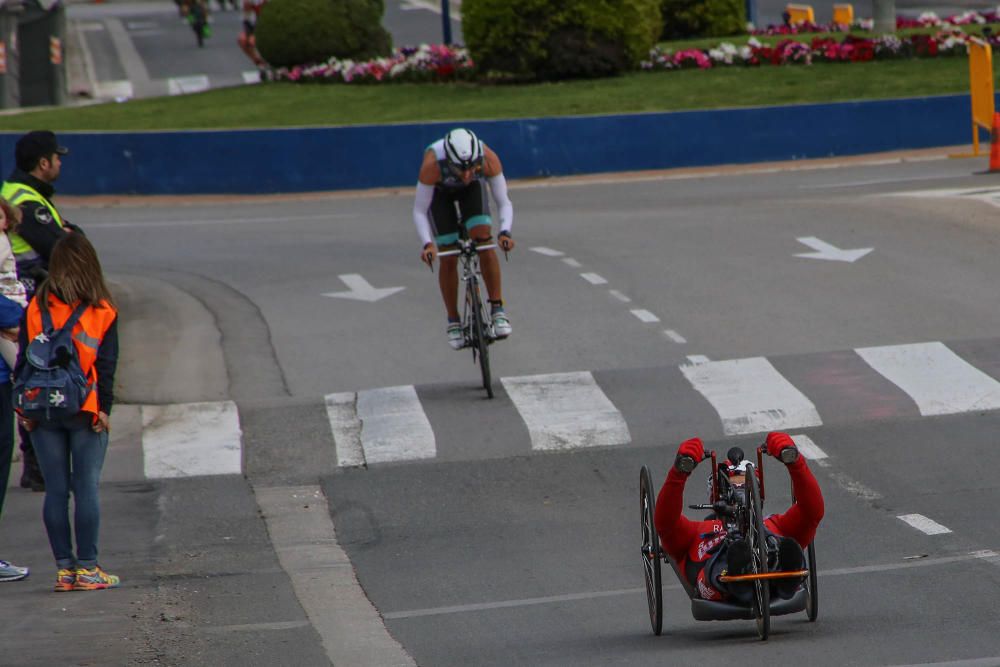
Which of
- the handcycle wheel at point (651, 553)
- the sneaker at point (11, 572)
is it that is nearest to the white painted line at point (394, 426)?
the sneaker at point (11, 572)

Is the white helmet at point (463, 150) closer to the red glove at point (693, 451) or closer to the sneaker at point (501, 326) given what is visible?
the sneaker at point (501, 326)

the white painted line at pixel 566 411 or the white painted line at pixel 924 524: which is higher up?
the white painted line at pixel 924 524

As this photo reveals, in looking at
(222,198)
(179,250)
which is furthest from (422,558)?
(222,198)

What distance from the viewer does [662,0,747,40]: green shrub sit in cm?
4309

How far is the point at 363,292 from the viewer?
18.7 meters

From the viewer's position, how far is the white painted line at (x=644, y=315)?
54.3ft

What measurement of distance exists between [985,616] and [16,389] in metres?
5.03

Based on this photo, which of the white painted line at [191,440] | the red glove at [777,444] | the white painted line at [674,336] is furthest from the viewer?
the white painted line at [674,336]

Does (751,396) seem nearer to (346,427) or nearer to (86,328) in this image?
(346,427)

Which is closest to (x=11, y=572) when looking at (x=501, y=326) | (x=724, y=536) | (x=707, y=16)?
(x=724, y=536)

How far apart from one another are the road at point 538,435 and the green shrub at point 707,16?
20464 mm

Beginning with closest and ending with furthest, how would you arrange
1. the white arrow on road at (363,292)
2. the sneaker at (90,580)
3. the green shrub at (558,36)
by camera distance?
the sneaker at (90,580)
the white arrow on road at (363,292)
the green shrub at (558,36)

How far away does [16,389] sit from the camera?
9.38 metres

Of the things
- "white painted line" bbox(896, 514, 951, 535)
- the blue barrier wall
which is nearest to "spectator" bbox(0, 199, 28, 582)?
"white painted line" bbox(896, 514, 951, 535)
